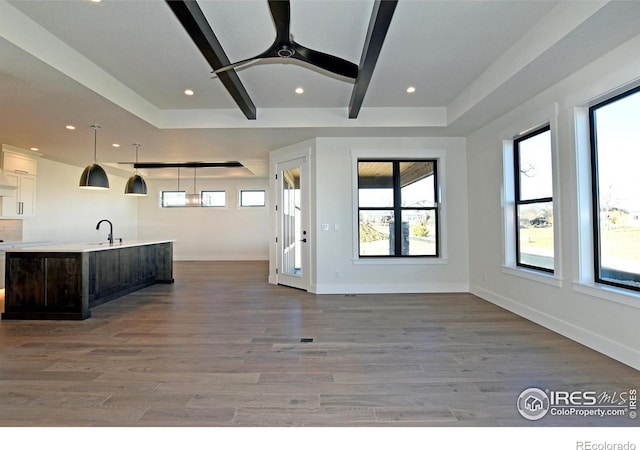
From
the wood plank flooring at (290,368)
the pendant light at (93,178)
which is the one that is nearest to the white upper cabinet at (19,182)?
the pendant light at (93,178)

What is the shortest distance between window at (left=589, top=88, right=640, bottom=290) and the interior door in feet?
12.9

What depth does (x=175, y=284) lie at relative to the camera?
6.53 meters

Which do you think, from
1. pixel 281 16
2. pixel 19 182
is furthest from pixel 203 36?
pixel 19 182

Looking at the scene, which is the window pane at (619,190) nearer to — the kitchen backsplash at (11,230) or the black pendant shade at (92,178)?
the black pendant shade at (92,178)

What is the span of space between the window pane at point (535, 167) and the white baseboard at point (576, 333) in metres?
1.42

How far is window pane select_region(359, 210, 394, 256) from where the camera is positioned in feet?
18.6

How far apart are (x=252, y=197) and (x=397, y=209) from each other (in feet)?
21.0

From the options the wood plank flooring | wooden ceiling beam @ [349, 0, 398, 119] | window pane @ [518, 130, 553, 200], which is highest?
wooden ceiling beam @ [349, 0, 398, 119]

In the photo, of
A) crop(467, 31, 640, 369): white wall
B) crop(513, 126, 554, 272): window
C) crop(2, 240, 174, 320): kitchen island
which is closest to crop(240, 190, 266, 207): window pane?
crop(2, 240, 174, 320): kitchen island

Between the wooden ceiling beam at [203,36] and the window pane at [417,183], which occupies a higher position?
the wooden ceiling beam at [203,36]

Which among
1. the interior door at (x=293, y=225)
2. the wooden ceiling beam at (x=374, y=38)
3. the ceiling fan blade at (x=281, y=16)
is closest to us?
the ceiling fan blade at (x=281, y=16)

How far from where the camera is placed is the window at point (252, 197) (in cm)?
1084

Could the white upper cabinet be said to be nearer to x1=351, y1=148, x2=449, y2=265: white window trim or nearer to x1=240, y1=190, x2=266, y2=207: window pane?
x1=240, y1=190, x2=266, y2=207: window pane

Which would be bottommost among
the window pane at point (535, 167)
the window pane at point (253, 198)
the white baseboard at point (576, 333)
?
the white baseboard at point (576, 333)
